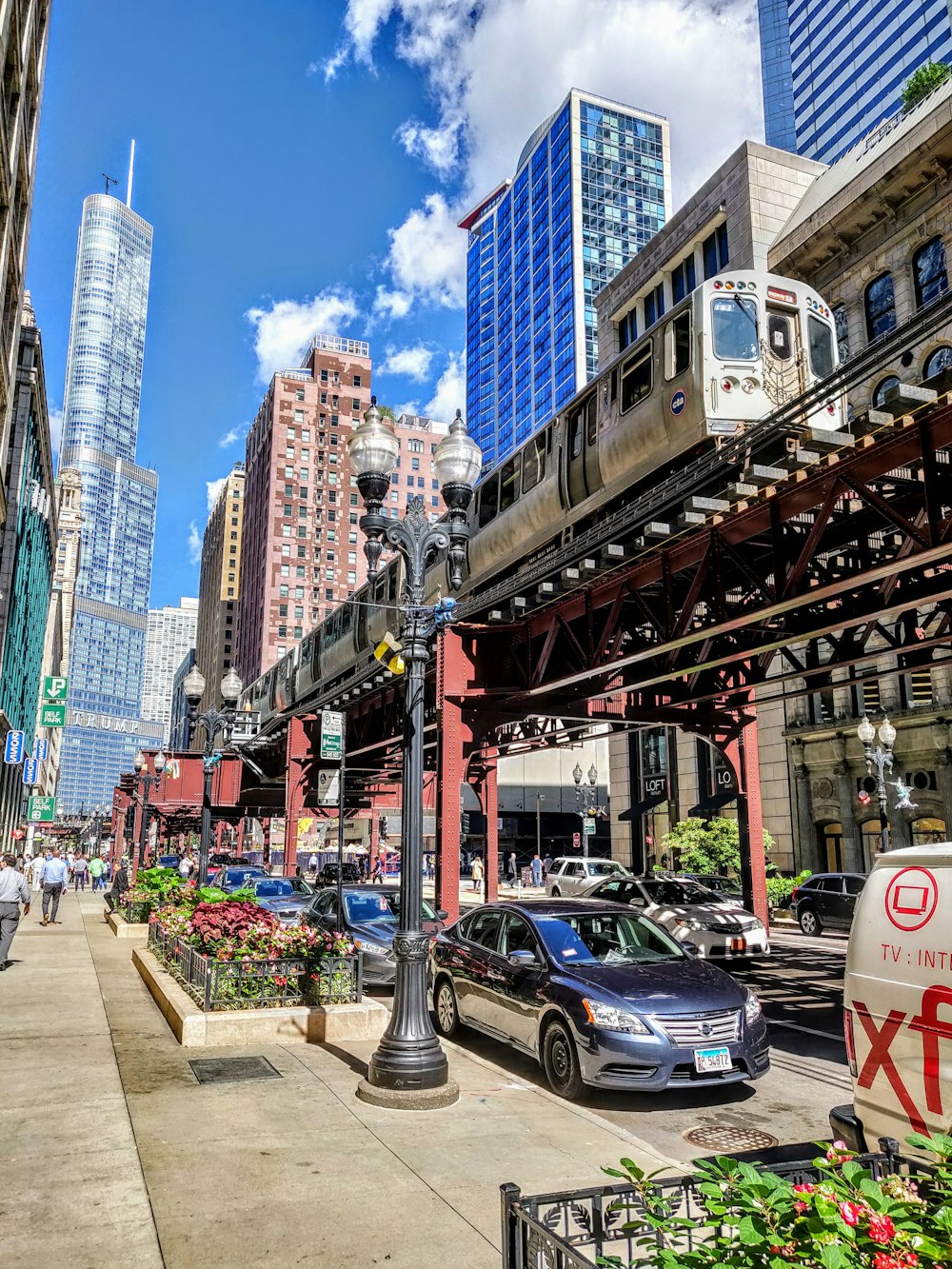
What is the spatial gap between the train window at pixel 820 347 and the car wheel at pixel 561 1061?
387 inches

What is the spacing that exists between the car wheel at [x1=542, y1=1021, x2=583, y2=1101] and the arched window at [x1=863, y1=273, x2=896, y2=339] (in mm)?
32904

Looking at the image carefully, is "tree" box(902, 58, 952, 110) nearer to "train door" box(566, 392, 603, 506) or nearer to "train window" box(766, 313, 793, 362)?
"train door" box(566, 392, 603, 506)

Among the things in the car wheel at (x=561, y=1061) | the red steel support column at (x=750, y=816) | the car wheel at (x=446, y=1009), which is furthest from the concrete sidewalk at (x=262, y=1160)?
the red steel support column at (x=750, y=816)

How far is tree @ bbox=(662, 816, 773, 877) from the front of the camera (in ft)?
117

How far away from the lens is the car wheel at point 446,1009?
1134 cm

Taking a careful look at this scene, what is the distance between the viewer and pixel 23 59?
101 ft

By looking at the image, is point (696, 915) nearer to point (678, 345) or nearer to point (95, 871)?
point (678, 345)

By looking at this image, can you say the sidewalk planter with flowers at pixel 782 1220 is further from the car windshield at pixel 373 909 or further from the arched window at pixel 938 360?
the arched window at pixel 938 360

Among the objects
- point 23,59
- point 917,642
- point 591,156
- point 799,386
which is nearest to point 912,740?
point 917,642

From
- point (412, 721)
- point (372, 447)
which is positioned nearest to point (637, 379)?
point (372, 447)

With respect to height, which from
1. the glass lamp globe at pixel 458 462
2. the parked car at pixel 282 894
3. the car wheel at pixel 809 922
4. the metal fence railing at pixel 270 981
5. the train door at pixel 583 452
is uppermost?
the train door at pixel 583 452

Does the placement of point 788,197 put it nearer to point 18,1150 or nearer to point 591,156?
point 18,1150

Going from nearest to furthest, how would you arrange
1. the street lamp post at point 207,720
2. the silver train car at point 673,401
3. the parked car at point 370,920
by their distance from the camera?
1. the silver train car at point 673,401
2. the parked car at point 370,920
3. the street lamp post at point 207,720

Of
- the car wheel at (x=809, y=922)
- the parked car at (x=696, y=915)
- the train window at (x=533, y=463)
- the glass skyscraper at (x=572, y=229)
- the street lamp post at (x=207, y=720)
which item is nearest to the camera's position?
the train window at (x=533, y=463)
